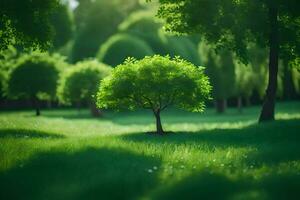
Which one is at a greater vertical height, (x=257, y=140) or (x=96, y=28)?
(x=96, y=28)

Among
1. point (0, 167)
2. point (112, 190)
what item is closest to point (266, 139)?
point (112, 190)

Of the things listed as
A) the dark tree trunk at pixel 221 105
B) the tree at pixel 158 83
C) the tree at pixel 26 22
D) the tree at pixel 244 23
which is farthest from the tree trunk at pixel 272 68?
the dark tree trunk at pixel 221 105

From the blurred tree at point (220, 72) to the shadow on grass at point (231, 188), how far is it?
42.1 metres

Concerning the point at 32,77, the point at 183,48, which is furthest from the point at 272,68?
the point at 183,48

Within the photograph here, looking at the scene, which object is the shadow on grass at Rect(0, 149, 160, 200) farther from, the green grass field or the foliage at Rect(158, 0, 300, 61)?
the foliage at Rect(158, 0, 300, 61)

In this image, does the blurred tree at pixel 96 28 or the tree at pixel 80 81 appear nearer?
the tree at pixel 80 81

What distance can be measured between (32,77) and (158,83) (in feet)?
101

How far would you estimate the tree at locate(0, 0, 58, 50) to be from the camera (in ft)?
79.9

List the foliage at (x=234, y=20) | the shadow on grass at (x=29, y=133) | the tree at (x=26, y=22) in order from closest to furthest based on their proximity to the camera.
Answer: the shadow on grass at (x=29, y=133) < the tree at (x=26, y=22) < the foliage at (x=234, y=20)

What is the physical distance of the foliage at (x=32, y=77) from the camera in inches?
1980

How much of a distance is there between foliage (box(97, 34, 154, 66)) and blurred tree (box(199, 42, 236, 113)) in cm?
901

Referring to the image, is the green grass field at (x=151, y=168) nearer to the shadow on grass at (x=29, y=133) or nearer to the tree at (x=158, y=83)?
the shadow on grass at (x=29, y=133)

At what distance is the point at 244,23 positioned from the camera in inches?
1015

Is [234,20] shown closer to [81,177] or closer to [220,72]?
[81,177]
